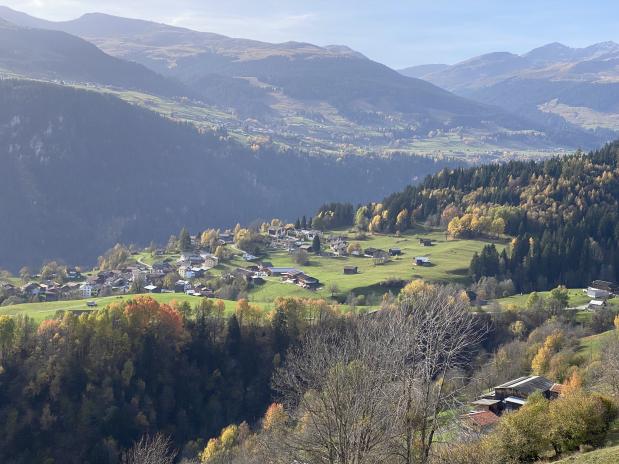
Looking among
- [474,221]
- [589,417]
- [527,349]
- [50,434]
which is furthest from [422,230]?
[589,417]

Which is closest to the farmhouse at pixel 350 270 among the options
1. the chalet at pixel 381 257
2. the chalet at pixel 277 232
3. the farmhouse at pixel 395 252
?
the chalet at pixel 381 257

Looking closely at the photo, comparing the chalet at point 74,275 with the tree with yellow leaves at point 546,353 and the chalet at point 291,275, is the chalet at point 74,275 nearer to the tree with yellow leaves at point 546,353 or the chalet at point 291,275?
the chalet at point 291,275

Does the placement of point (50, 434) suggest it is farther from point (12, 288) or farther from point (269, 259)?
point (269, 259)

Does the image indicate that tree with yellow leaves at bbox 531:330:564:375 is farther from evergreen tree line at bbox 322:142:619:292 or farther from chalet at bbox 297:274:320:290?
chalet at bbox 297:274:320:290

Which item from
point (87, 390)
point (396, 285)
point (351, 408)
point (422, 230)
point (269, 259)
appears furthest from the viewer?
point (422, 230)

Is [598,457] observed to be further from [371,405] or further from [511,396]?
[511,396]

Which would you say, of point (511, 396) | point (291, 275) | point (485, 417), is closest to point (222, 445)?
point (511, 396)
